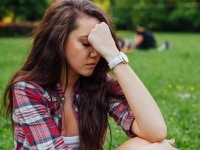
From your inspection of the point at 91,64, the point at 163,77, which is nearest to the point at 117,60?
the point at 91,64

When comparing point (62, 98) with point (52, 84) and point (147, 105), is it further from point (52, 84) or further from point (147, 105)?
point (147, 105)

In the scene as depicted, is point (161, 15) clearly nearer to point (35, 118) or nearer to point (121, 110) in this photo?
point (121, 110)

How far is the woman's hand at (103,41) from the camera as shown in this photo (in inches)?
117

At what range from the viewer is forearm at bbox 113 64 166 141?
3049mm

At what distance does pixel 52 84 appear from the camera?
308 centimetres

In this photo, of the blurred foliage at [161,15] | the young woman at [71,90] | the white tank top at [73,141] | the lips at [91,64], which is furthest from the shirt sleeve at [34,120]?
the blurred foliage at [161,15]

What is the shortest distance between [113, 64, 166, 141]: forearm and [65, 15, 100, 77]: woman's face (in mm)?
158

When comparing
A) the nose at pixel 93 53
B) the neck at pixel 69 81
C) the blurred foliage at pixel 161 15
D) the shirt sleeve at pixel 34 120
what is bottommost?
the blurred foliage at pixel 161 15

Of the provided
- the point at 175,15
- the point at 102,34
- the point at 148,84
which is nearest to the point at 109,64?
the point at 102,34

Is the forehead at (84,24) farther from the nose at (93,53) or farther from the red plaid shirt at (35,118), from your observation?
the red plaid shirt at (35,118)

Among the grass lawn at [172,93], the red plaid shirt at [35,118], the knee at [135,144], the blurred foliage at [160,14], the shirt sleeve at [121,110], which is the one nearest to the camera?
the red plaid shirt at [35,118]

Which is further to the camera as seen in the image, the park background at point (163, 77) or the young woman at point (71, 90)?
the park background at point (163, 77)

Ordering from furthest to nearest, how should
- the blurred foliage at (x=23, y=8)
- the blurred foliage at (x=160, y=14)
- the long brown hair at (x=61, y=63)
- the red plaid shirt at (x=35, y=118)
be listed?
the blurred foliage at (x=160, y=14), the blurred foliage at (x=23, y=8), the long brown hair at (x=61, y=63), the red plaid shirt at (x=35, y=118)

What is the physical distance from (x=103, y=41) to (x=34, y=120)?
583mm
